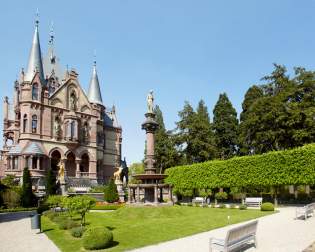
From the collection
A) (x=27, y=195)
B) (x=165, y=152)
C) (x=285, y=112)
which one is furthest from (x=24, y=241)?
(x=165, y=152)

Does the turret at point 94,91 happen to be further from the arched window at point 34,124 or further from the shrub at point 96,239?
the shrub at point 96,239

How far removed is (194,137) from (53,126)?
82.9ft

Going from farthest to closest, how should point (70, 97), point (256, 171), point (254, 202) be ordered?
point (70, 97), point (256, 171), point (254, 202)

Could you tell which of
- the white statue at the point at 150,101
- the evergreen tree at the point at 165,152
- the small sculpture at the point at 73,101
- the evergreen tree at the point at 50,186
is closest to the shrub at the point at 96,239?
the white statue at the point at 150,101

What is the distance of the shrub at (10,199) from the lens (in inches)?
1593

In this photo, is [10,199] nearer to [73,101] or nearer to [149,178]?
[149,178]

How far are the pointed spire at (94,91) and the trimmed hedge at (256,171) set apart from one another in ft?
98.0

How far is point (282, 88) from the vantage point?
46594 mm

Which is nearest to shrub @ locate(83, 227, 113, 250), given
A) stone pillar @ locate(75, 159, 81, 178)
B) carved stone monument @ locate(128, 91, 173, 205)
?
carved stone monument @ locate(128, 91, 173, 205)

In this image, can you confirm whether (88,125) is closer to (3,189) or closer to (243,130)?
(3,189)

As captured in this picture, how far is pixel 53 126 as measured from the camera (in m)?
58.4

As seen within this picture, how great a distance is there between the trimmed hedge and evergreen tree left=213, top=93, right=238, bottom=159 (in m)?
15.3

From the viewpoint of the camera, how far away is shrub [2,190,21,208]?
4047 centimetres

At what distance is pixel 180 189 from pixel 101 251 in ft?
110
